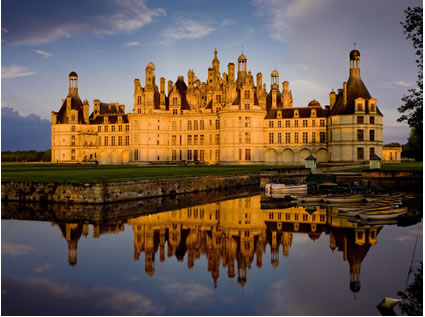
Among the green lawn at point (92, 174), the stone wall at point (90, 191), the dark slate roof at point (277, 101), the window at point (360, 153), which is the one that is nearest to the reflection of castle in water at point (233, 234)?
the stone wall at point (90, 191)

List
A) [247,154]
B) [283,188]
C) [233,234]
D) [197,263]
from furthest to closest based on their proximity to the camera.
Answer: [247,154] < [283,188] < [233,234] < [197,263]

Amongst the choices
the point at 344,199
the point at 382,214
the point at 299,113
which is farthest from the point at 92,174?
the point at 299,113

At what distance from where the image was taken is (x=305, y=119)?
207ft

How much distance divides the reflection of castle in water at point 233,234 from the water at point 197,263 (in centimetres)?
4

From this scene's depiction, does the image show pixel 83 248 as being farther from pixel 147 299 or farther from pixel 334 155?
pixel 334 155

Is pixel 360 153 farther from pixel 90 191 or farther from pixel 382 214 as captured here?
pixel 90 191

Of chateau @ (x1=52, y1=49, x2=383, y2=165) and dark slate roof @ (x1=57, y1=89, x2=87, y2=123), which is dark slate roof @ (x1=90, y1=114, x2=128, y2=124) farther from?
dark slate roof @ (x1=57, y1=89, x2=87, y2=123)

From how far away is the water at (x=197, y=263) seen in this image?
1027 cm

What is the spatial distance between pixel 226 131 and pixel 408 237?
4697cm

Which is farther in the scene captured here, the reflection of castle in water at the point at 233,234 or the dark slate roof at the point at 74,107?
the dark slate roof at the point at 74,107

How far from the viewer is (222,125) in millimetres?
63312

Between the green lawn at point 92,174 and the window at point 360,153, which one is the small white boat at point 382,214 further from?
the window at point 360,153

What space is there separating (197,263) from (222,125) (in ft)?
166

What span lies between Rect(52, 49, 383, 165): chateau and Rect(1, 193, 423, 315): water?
1576 inches
